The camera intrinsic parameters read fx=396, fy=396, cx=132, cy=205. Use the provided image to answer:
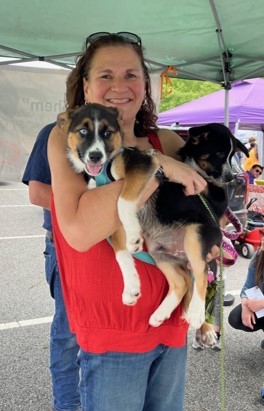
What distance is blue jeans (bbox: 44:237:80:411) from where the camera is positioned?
2.66m

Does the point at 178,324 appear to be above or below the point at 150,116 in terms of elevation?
below

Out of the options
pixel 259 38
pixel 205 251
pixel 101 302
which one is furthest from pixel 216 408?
pixel 259 38

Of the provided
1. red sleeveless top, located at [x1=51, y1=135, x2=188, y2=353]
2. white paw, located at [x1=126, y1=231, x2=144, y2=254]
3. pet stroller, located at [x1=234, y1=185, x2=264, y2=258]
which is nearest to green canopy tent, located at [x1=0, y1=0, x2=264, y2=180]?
white paw, located at [x1=126, y1=231, x2=144, y2=254]

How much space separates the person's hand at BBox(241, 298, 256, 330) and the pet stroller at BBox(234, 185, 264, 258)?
2.60 meters

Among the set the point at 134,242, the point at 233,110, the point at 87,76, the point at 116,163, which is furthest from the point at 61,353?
the point at 233,110

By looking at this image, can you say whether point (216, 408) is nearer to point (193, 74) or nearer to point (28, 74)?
point (193, 74)

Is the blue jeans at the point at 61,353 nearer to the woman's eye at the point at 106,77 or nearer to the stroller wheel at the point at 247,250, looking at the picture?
the woman's eye at the point at 106,77

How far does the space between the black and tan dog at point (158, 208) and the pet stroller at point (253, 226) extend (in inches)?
159

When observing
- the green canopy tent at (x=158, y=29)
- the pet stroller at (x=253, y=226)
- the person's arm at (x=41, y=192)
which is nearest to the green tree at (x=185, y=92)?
the pet stroller at (x=253, y=226)

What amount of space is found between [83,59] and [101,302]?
1.20 m

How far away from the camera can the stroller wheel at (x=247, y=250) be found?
265 inches

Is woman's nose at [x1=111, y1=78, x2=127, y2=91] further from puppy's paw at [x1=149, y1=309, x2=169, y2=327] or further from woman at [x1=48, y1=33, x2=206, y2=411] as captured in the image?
puppy's paw at [x1=149, y1=309, x2=169, y2=327]

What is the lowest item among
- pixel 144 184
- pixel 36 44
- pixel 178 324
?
pixel 178 324

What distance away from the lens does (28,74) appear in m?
4.47
